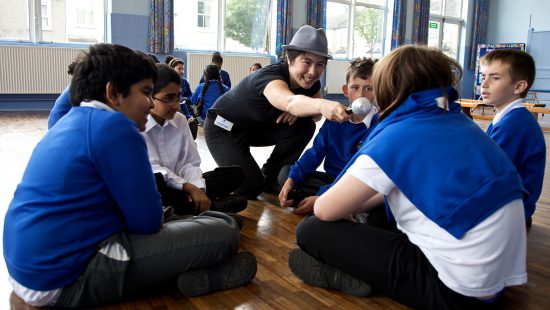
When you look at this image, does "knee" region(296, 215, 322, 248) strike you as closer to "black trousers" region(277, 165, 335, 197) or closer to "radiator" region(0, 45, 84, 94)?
"black trousers" region(277, 165, 335, 197)

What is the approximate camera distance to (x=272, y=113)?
272 centimetres

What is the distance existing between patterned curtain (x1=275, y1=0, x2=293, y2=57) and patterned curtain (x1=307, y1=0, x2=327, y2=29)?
50 centimetres

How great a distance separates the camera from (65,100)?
5.98ft

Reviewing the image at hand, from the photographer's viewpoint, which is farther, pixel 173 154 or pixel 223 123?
pixel 223 123

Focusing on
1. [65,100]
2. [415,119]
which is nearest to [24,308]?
[65,100]

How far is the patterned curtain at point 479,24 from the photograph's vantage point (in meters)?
12.8

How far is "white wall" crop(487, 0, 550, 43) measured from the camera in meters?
11.8

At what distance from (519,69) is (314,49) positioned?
3.24ft

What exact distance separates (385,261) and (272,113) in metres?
1.51

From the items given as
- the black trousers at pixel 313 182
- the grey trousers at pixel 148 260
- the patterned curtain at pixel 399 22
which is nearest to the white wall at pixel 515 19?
the patterned curtain at pixel 399 22

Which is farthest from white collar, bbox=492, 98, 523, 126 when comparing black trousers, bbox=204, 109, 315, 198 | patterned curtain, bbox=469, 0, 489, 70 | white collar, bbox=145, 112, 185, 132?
patterned curtain, bbox=469, 0, 489, 70

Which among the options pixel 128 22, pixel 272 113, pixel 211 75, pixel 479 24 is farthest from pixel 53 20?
pixel 479 24

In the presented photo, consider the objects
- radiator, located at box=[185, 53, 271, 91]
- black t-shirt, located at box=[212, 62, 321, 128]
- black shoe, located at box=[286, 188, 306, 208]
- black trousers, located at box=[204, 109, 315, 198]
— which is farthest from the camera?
radiator, located at box=[185, 53, 271, 91]

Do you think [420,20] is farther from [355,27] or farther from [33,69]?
[33,69]
